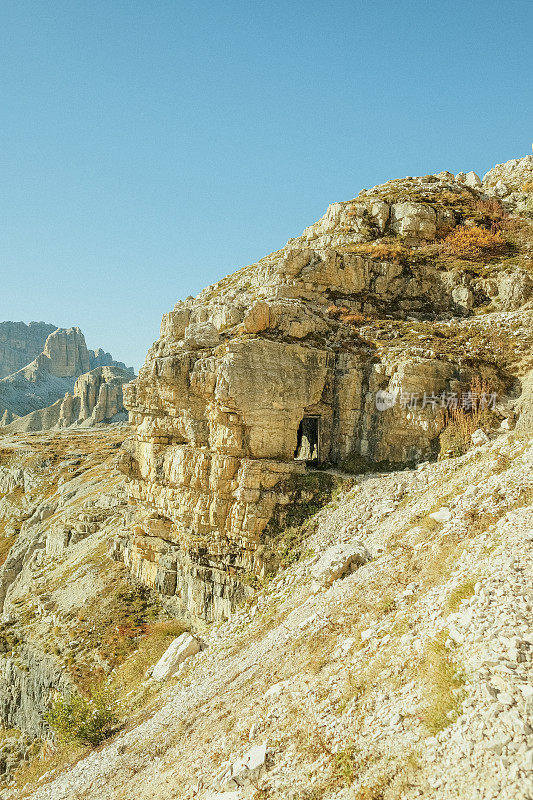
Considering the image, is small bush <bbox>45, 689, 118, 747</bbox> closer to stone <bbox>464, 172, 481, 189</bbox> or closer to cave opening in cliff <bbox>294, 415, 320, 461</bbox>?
cave opening in cliff <bbox>294, 415, 320, 461</bbox>

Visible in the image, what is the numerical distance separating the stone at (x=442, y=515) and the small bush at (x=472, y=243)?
2460cm

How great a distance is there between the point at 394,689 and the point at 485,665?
2451 mm

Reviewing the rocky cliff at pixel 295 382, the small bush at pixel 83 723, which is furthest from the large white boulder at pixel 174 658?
the rocky cliff at pixel 295 382

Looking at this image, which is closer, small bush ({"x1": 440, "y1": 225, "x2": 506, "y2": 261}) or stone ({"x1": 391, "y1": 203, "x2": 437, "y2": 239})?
small bush ({"x1": 440, "y1": 225, "x2": 506, "y2": 261})

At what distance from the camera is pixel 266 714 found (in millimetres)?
12758

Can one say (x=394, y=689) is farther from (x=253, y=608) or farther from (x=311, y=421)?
(x=311, y=421)

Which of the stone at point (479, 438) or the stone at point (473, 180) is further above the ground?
the stone at point (473, 180)

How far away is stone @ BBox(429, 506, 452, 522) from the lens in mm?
17188

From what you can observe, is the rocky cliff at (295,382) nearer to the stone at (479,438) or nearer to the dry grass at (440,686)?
the stone at (479,438)

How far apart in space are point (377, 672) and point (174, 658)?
16.4 meters

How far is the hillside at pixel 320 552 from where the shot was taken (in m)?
9.38

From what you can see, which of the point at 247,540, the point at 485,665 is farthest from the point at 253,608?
the point at 485,665

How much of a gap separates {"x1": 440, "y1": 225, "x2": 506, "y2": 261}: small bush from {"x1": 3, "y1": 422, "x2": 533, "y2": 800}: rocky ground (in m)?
19.5

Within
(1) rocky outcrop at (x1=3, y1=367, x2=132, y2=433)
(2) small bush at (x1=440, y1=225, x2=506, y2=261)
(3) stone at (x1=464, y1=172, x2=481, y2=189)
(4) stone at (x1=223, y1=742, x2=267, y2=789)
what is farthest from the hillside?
(1) rocky outcrop at (x1=3, y1=367, x2=132, y2=433)
